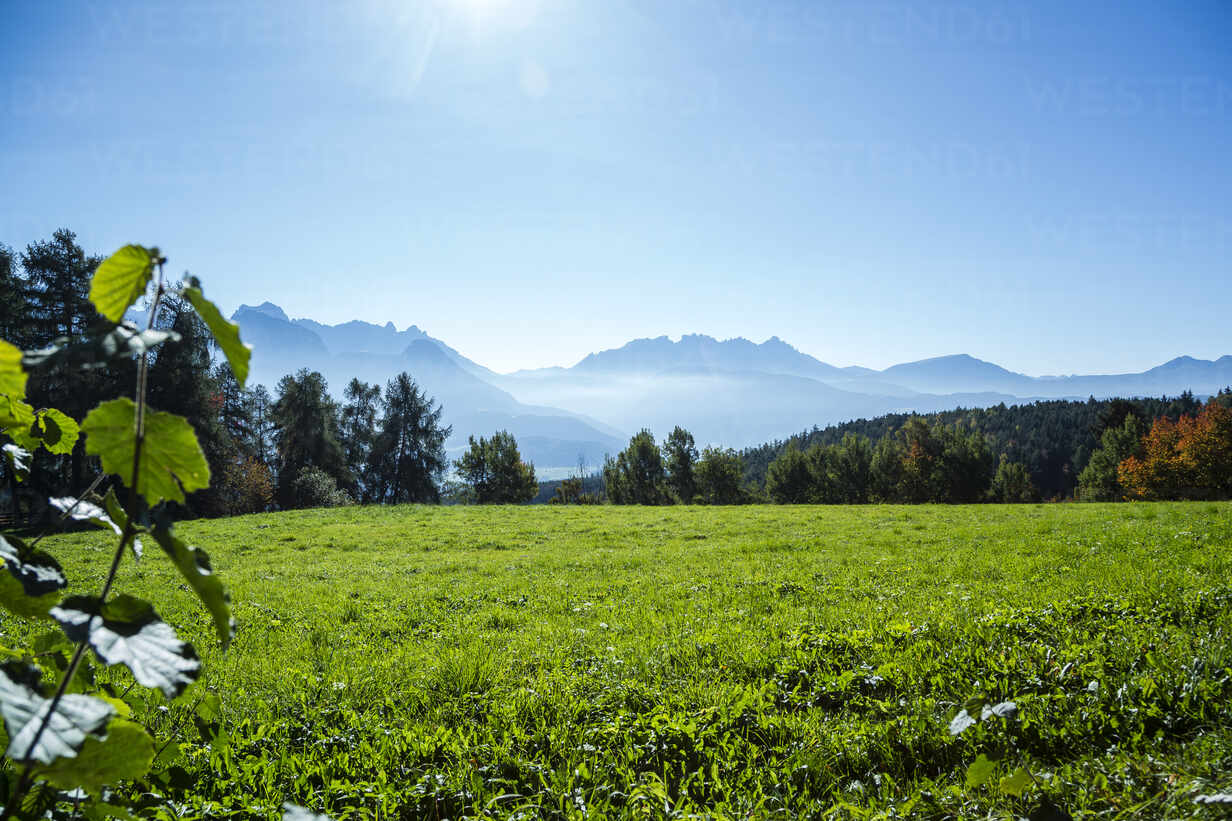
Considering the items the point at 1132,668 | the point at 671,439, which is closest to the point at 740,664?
the point at 1132,668

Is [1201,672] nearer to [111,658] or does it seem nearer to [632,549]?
[111,658]

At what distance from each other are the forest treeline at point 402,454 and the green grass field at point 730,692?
3.05m

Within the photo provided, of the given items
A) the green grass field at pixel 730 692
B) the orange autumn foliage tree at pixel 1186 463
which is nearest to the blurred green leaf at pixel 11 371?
the green grass field at pixel 730 692

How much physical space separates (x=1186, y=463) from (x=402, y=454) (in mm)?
76140

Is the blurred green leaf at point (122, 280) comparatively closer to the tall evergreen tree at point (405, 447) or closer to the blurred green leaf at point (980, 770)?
the blurred green leaf at point (980, 770)

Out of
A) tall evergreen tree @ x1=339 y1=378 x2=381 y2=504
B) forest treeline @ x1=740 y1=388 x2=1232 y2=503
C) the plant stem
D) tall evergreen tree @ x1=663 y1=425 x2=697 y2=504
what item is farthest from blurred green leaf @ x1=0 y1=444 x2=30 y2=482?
forest treeline @ x1=740 y1=388 x2=1232 y2=503

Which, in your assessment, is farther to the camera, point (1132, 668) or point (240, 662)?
point (240, 662)

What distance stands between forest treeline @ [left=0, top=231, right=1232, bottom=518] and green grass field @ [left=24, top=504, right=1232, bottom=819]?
3050 mm

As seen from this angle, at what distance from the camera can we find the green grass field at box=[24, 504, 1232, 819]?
3166 mm

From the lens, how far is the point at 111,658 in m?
0.71

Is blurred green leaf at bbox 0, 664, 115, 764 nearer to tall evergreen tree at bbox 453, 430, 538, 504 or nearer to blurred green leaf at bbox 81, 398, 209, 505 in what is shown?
blurred green leaf at bbox 81, 398, 209, 505

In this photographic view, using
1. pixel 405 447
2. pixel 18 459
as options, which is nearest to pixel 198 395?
pixel 405 447

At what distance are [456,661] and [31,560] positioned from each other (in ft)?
15.9

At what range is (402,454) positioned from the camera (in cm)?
5366
